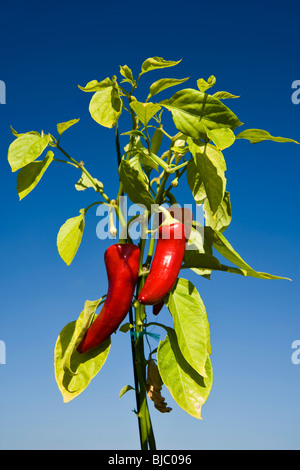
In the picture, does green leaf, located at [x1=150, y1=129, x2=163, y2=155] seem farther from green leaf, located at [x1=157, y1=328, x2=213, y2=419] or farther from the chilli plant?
green leaf, located at [x1=157, y1=328, x2=213, y2=419]

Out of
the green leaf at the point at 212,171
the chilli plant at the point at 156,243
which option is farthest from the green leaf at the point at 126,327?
the green leaf at the point at 212,171

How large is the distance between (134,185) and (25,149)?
247mm

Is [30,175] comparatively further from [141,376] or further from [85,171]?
[141,376]

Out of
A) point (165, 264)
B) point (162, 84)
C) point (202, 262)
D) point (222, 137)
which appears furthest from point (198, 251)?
point (162, 84)

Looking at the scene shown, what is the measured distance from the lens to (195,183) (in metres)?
1.10

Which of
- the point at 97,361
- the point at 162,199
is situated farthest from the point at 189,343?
the point at 162,199

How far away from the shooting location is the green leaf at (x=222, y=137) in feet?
3.04

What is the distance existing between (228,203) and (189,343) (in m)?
0.34

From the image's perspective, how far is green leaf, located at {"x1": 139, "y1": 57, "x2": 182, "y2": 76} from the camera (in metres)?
1.03

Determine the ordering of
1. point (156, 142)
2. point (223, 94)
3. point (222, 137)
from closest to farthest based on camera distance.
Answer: point (222, 137)
point (223, 94)
point (156, 142)

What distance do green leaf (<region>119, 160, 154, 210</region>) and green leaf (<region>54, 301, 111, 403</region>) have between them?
262 millimetres

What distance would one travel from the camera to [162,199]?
1.09 m

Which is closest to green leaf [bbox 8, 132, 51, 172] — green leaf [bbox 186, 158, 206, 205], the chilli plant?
the chilli plant
